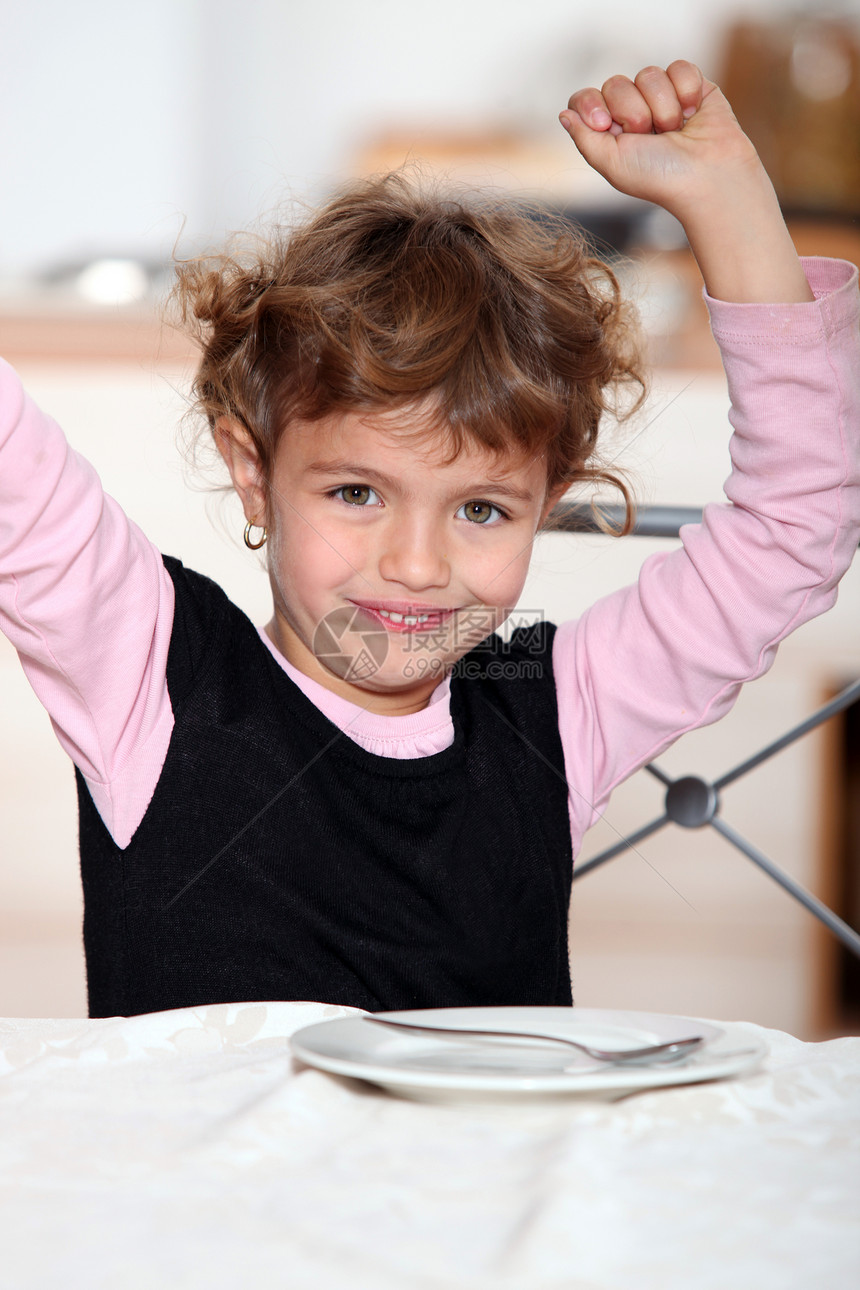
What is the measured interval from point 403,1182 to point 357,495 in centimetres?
51

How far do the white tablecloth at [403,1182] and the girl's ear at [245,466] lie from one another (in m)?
0.49

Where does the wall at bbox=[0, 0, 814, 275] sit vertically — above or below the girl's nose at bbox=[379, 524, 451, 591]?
above

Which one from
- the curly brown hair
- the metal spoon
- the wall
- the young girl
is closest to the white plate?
the metal spoon

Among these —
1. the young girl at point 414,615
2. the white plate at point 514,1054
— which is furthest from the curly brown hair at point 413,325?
the white plate at point 514,1054

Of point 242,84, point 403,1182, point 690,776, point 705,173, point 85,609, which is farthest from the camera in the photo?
point 242,84

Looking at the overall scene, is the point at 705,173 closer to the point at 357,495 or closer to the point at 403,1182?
the point at 357,495

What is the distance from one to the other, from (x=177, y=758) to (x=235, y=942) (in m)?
0.12

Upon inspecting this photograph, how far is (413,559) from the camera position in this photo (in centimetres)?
73

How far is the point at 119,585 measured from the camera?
68 cm

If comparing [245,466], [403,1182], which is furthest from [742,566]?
[403,1182]

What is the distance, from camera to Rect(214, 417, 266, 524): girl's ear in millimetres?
833

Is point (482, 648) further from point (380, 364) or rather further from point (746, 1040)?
point (746, 1040)

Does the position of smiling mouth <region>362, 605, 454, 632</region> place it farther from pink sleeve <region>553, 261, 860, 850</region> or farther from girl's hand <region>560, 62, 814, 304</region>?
girl's hand <region>560, 62, 814, 304</region>

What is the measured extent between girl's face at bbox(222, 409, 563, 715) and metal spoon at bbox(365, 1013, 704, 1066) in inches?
14.0
